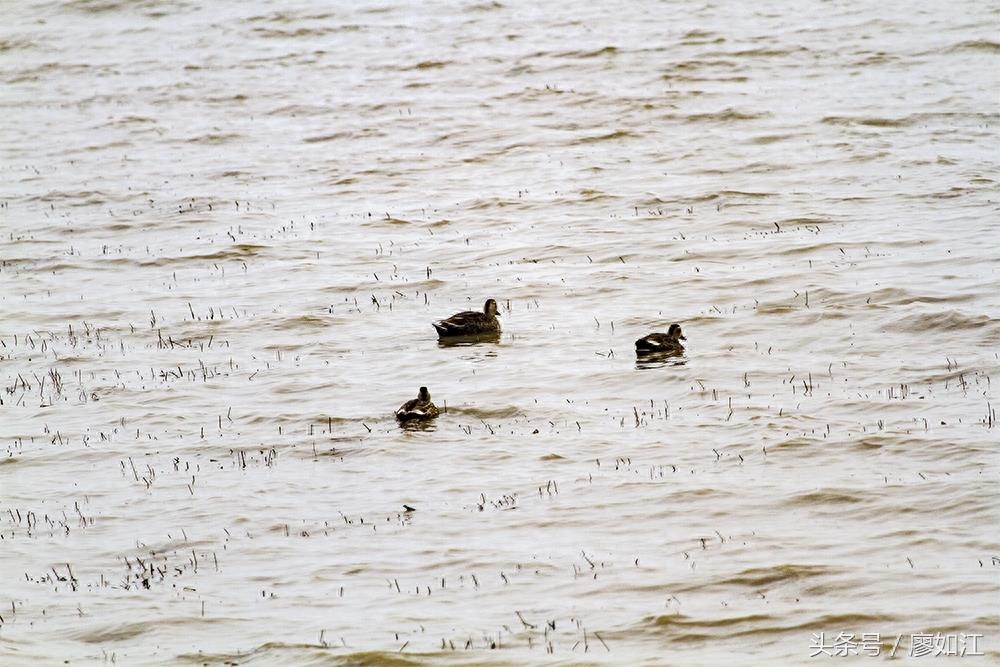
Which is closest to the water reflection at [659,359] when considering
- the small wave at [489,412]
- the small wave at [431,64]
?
the small wave at [489,412]

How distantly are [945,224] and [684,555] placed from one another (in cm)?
1119

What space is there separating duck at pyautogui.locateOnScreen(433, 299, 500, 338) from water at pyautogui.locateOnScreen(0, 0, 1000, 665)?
394mm

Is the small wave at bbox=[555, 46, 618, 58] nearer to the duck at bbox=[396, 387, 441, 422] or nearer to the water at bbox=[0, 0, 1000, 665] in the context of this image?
the water at bbox=[0, 0, 1000, 665]

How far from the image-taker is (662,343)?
15.3 meters

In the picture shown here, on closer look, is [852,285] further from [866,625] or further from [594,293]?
[866,625]

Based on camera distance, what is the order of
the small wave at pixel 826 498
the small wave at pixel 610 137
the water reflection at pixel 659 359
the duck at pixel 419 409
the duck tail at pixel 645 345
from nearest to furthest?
the small wave at pixel 826 498 < the duck at pixel 419 409 < the water reflection at pixel 659 359 < the duck tail at pixel 645 345 < the small wave at pixel 610 137

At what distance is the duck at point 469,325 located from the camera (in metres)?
16.4

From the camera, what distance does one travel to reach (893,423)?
494 inches

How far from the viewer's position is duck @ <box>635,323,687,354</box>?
597 inches

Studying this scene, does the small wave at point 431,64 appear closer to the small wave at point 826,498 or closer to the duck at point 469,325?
the duck at point 469,325

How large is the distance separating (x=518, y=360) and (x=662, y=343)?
1555 millimetres

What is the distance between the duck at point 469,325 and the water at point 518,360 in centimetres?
39

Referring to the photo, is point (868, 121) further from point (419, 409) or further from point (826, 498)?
point (826, 498)

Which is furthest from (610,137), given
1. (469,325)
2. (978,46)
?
(469,325)
